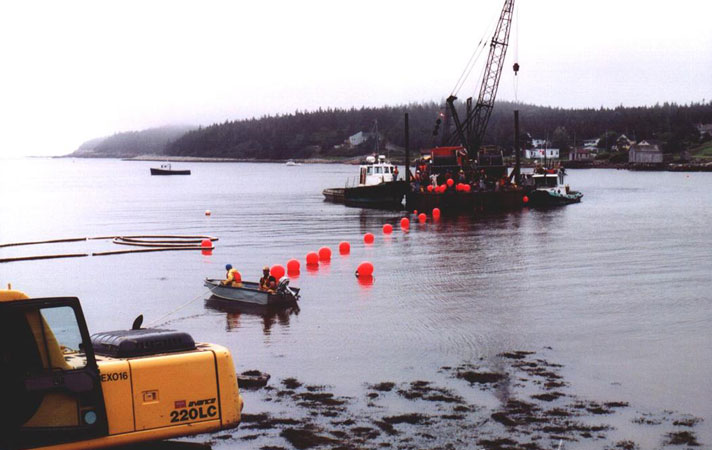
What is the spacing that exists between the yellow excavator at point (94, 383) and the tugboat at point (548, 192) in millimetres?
80166

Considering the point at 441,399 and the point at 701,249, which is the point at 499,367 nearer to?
the point at 441,399

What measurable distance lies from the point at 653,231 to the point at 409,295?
34751 millimetres

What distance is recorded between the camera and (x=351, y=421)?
15227 mm

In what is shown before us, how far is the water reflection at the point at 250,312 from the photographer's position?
25.4 m

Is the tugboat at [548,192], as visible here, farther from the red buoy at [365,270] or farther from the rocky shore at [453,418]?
the rocky shore at [453,418]

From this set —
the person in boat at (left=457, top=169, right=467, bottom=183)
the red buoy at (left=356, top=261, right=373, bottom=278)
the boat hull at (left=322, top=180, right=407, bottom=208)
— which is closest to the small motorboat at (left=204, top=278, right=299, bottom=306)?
the red buoy at (left=356, top=261, right=373, bottom=278)

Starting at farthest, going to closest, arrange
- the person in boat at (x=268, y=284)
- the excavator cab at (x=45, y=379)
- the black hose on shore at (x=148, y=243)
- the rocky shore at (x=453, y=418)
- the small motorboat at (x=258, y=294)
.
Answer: the black hose on shore at (x=148, y=243) < the person in boat at (x=268, y=284) < the small motorboat at (x=258, y=294) < the rocky shore at (x=453, y=418) < the excavator cab at (x=45, y=379)

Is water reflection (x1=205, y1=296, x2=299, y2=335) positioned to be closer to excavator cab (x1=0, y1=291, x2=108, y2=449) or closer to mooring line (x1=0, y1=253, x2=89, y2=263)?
excavator cab (x1=0, y1=291, x2=108, y2=449)

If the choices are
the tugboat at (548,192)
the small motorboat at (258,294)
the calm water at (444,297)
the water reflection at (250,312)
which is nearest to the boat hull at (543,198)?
the tugboat at (548,192)

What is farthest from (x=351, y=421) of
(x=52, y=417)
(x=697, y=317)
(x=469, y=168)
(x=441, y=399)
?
(x=469, y=168)

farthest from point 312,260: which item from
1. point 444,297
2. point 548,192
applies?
point 548,192

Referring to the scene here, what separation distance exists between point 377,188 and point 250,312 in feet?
178

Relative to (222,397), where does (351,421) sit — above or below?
below

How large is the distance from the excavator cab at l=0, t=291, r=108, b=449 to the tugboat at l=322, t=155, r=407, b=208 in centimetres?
6798
